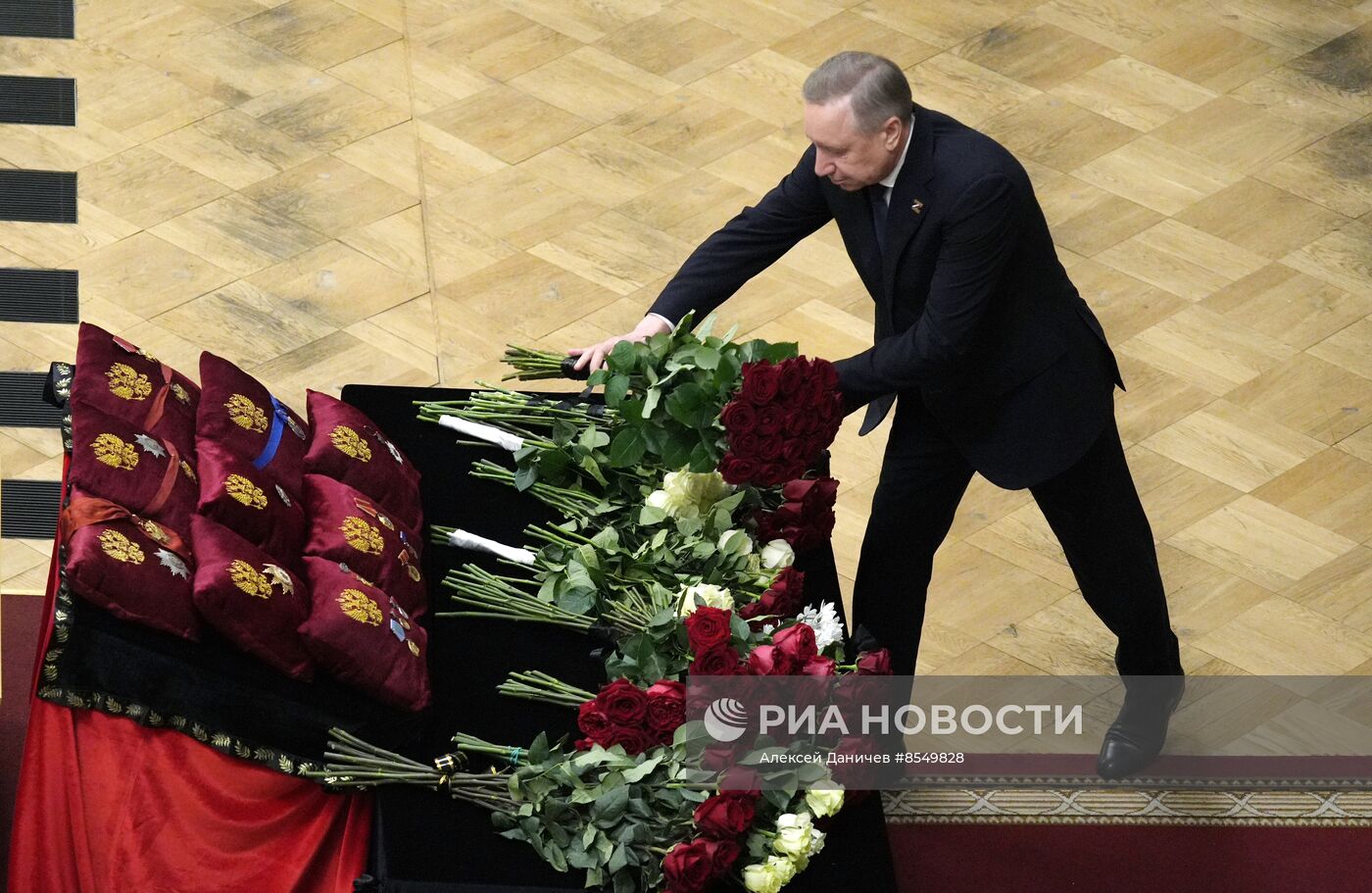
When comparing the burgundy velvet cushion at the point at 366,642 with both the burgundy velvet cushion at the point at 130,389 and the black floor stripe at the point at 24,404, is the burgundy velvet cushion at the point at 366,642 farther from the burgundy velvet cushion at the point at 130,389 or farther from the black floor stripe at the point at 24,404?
the black floor stripe at the point at 24,404

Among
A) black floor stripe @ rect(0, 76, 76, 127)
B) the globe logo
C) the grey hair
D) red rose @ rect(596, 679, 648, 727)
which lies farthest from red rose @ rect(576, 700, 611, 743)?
black floor stripe @ rect(0, 76, 76, 127)

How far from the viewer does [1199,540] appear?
3.85m

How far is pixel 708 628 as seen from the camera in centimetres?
229

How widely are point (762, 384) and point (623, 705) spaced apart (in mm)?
516

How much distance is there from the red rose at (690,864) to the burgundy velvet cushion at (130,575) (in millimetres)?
715

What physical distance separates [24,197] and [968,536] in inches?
102

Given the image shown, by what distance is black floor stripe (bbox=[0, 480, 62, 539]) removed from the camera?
145 inches

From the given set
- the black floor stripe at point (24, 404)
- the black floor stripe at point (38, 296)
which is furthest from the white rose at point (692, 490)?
the black floor stripe at point (38, 296)

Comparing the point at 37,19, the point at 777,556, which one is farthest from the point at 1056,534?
the point at 37,19

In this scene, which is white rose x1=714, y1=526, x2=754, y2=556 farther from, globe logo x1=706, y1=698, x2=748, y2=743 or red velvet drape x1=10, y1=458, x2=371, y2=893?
red velvet drape x1=10, y1=458, x2=371, y2=893

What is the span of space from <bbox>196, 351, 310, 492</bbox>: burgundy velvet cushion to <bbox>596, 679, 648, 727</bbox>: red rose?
68 cm

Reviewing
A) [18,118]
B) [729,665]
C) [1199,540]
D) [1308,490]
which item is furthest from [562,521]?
[18,118]

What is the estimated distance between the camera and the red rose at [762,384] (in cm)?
249

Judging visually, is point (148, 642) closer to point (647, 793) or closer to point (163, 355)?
point (647, 793)
